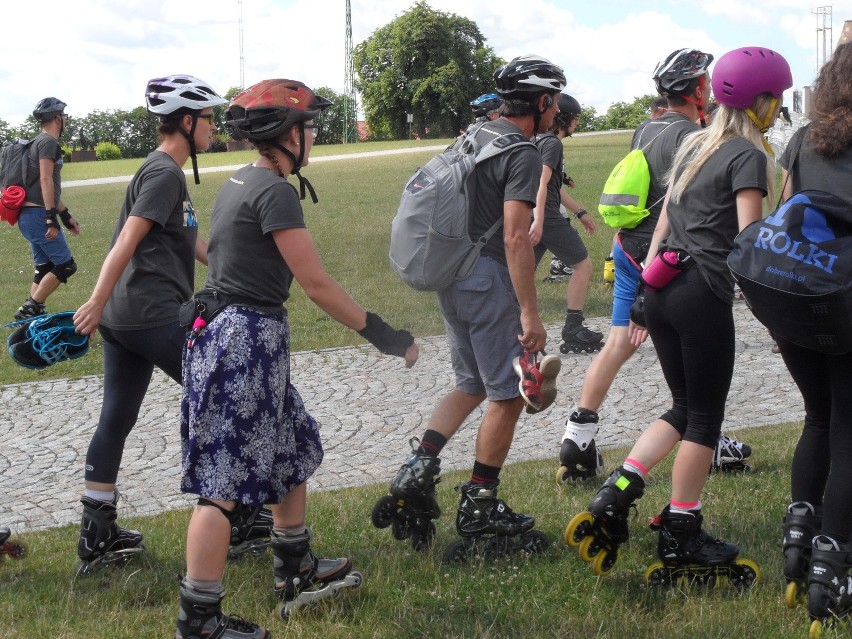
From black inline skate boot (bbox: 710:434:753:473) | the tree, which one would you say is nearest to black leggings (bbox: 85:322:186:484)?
black inline skate boot (bbox: 710:434:753:473)

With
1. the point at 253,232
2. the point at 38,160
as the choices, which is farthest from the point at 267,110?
the point at 38,160

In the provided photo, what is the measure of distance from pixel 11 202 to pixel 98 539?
7413 mm

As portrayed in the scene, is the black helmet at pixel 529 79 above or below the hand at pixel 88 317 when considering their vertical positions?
above

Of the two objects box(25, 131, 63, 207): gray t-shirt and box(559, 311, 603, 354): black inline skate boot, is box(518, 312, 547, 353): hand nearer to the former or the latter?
box(559, 311, 603, 354): black inline skate boot

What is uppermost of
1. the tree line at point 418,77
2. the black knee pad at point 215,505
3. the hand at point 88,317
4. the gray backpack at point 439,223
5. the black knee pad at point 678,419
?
the tree line at point 418,77

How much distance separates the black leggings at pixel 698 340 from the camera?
4.01m

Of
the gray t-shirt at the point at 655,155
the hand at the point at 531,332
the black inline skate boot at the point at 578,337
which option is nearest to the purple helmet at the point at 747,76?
the hand at the point at 531,332

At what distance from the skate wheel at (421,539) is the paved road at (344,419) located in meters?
1.37

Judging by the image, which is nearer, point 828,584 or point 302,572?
point 828,584

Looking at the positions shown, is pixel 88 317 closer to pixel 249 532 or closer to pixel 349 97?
pixel 249 532

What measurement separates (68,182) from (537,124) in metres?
42.2

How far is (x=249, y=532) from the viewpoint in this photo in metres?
4.85

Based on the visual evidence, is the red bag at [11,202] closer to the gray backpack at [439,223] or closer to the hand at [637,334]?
the gray backpack at [439,223]

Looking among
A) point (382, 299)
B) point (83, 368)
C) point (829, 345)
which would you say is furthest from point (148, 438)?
point (382, 299)
